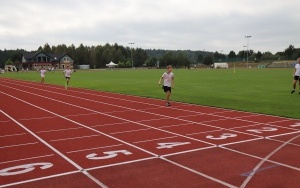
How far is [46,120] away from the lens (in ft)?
38.3

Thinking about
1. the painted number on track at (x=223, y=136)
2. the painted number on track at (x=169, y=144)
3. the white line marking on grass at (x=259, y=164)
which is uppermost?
the painted number on track at (x=169, y=144)

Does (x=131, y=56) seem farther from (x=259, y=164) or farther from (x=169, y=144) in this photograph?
(x=259, y=164)

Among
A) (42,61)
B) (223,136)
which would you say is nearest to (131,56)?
(42,61)

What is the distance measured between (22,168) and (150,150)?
2.65 m

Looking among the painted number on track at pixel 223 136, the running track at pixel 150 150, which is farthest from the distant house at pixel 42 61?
the painted number on track at pixel 223 136

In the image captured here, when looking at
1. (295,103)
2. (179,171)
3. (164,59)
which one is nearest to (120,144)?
(179,171)

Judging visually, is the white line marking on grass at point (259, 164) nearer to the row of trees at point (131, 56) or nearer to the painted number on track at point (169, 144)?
the painted number on track at point (169, 144)

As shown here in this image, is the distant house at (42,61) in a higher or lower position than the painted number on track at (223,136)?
higher

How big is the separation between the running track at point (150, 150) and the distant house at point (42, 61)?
4419 inches

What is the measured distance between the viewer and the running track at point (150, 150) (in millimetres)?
5559

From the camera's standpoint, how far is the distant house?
120375mm

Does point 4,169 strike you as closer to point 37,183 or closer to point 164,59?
point 37,183

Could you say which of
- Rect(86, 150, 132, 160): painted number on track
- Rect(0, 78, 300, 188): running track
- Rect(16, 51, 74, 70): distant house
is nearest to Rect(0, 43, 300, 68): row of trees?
Rect(16, 51, 74, 70): distant house

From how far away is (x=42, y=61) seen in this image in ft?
399
